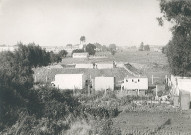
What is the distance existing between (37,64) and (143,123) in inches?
1392

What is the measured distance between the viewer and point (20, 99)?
17.4 m

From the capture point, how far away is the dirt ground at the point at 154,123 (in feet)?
50.5

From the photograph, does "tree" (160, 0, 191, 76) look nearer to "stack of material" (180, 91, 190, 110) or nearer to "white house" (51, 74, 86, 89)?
"stack of material" (180, 91, 190, 110)

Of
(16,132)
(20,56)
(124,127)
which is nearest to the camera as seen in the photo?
(16,132)

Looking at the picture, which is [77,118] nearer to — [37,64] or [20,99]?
[20,99]

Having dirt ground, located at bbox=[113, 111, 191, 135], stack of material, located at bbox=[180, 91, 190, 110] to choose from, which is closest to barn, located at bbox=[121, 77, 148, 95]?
stack of material, located at bbox=[180, 91, 190, 110]

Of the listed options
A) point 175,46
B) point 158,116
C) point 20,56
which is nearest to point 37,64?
point 20,56

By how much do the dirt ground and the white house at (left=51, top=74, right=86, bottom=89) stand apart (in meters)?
14.2

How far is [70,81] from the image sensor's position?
116 ft

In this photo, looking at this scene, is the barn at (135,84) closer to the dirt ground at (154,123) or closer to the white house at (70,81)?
the white house at (70,81)

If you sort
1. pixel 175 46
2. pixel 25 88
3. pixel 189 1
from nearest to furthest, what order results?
1. pixel 25 88
2. pixel 189 1
3. pixel 175 46

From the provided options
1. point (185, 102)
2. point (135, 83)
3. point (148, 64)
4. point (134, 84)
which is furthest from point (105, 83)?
point (148, 64)

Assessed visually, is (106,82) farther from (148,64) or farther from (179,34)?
(148,64)

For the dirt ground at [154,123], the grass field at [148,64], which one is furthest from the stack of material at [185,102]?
the grass field at [148,64]
